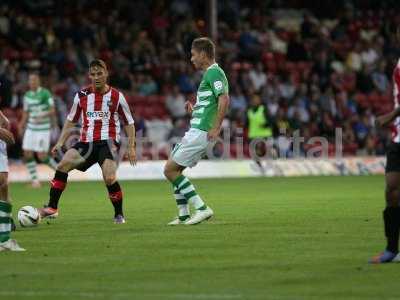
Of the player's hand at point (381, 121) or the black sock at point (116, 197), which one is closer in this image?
the player's hand at point (381, 121)

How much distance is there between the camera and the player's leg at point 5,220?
10078 millimetres

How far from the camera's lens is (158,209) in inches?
619

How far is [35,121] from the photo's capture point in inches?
897

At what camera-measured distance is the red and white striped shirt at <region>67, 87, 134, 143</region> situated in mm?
13685

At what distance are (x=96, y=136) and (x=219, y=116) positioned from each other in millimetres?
1882

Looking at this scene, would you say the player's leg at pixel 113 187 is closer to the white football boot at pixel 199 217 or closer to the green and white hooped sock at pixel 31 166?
the white football boot at pixel 199 217

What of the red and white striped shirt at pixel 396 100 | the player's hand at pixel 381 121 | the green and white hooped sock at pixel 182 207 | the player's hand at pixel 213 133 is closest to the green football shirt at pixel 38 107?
the green and white hooped sock at pixel 182 207

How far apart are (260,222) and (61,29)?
54.0ft

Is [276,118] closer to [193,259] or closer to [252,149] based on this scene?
[252,149]

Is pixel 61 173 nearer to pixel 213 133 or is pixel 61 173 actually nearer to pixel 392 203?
pixel 213 133

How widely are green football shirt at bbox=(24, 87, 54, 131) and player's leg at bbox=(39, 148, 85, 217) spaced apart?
8.91 metres

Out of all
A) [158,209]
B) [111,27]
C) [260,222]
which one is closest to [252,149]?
[111,27]

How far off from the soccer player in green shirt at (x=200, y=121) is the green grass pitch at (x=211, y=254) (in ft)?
1.45

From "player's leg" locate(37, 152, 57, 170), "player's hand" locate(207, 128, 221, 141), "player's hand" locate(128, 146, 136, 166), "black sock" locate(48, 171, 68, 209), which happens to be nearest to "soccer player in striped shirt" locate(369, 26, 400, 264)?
"player's hand" locate(207, 128, 221, 141)
